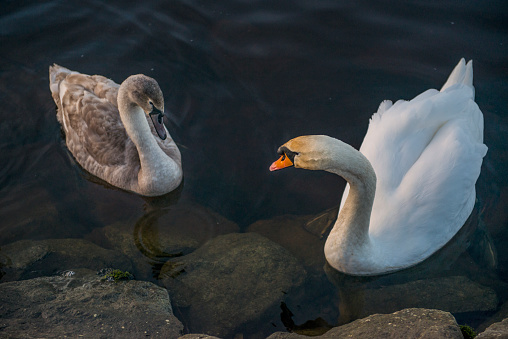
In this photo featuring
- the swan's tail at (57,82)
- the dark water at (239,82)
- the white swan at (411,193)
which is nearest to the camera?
the white swan at (411,193)

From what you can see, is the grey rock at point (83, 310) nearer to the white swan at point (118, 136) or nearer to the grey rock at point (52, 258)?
the grey rock at point (52, 258)

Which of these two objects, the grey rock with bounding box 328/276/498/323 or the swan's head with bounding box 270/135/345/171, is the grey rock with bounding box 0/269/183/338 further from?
the grey rock with bounding box 328/276/498/323

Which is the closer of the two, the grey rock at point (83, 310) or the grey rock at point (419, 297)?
the grey rock at point (83, 310)

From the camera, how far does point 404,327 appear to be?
4.29 meters

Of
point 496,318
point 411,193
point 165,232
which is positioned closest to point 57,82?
point 165,232

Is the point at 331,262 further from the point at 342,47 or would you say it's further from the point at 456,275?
the point at 342,47

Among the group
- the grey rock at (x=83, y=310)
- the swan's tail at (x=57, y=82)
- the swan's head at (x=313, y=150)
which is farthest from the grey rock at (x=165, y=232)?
the swan's tail at (x=57, y=82)

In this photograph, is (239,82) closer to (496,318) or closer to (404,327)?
(496,318)

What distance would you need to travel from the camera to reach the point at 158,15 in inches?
376

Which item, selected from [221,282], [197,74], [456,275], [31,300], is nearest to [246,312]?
[221,282]

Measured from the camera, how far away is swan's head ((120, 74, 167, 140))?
6.21 metres

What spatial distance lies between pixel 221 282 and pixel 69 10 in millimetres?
6511

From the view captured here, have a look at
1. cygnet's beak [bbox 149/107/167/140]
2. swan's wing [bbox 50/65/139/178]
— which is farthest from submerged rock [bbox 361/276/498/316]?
swan's wing [bbox 50/65/139/178]

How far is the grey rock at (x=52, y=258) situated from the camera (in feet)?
19.0
